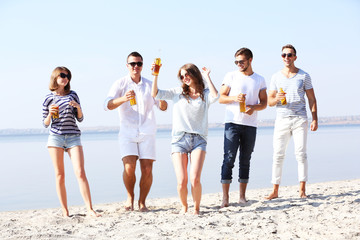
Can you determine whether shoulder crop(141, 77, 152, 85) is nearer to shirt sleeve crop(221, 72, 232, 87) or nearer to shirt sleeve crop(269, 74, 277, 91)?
shirt sleeve crop(221, 72, 232, 87)

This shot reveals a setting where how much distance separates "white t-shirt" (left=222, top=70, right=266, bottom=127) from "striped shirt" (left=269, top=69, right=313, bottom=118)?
49 centimetres

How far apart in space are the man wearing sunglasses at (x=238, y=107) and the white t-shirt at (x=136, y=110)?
0.92 meters

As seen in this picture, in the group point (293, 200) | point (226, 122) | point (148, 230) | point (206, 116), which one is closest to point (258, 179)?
point (293, 200)

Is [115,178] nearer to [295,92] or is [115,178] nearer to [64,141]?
[64,141]

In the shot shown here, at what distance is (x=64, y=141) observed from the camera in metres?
5.03

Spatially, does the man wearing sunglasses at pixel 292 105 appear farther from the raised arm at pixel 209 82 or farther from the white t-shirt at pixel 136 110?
the white t-shirt at pixel 136 110

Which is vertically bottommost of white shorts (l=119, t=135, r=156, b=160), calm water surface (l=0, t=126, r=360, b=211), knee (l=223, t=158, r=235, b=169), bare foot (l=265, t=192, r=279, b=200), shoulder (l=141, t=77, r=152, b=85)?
calm water surface (l=0, t=126, r=360, b=211)

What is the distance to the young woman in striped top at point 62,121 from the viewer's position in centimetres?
500

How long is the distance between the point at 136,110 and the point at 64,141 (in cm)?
93

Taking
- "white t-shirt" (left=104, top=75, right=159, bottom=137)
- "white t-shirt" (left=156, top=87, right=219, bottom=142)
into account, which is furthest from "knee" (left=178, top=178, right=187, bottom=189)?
"white t-shirt" (left=104, top=75, right=159, bottom=137)

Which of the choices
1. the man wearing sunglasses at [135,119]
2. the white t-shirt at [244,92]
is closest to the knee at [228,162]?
the white t-shirt at [244,92]

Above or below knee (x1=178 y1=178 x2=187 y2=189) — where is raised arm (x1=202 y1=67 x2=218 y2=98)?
above

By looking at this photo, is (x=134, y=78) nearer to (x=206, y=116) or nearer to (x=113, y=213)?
(x=206, y=116)

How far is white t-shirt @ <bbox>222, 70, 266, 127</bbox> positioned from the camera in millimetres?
5387
